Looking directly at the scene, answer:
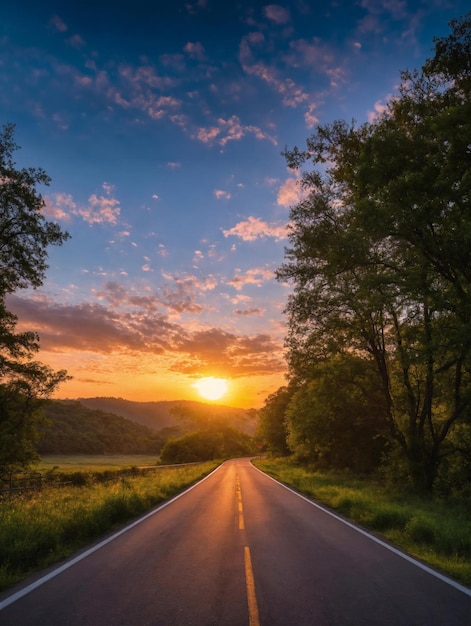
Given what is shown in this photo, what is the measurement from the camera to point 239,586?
19.1ft

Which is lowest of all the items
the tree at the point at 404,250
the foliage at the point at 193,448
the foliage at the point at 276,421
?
the foliage at the point at 193,448

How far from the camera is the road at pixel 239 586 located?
4.76 metres

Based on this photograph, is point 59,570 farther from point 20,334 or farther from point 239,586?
point 20,334

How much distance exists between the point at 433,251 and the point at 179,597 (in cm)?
1435

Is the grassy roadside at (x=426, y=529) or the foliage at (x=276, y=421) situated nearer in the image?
the grassy roadside at (x=426, y=529)

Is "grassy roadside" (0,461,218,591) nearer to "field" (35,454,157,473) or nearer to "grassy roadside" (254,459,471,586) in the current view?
"grassy roadside" (254,459,471,586)

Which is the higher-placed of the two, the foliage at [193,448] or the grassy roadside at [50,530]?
the grassy roadside at [50,530]

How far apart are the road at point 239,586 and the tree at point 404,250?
8.65m

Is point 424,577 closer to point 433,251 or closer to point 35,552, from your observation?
point 35,552

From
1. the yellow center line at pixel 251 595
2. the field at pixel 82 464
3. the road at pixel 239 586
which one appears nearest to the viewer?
the yellow center line at pixel 251 595

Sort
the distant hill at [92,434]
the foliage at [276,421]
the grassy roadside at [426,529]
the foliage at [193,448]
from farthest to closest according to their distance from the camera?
the distant hill at [92,434] → the foliage at [193,448] → the foliage at [276,421] → the grassy roadside at [426,529]

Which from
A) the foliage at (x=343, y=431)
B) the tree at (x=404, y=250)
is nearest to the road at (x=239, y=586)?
the tree at (x=404, y=250)

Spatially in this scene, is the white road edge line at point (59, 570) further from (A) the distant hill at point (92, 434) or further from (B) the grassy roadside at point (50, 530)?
(A) the distant hill at point (92, 434)

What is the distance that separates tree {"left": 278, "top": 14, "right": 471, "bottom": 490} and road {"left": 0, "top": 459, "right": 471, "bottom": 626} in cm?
865
